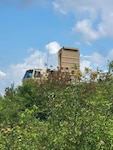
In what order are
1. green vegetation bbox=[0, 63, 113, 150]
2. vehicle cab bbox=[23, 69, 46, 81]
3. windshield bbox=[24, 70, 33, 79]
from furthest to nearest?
windshield bbox=[24, 70, 33, 79], vehicle cab bbox=[23, 69, 46, 81], green vegetation bbox=[0, 63, 113, 150]

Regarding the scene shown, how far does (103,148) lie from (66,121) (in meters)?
0.80

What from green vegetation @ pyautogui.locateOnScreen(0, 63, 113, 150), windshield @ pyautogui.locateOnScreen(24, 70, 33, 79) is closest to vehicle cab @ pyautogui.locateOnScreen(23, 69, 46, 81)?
windshield @ pyautogui.locateOnScreen(24, 70, 33, 79)

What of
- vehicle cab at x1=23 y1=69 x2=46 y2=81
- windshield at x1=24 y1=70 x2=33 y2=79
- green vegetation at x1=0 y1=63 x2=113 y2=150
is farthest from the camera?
windshield at x1=24 y1=70 x2=33 y2=79

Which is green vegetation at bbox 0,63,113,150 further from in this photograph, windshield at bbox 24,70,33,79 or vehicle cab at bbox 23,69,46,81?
windshield at bbox 24,70,33,79

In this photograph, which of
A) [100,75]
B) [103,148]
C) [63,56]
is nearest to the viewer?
[103,148]

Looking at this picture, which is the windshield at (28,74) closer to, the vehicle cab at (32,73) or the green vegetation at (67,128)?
the vehicle cab at (32,73)

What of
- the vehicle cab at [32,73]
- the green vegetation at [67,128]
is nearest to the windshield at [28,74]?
the vehicle cab at [32,73]

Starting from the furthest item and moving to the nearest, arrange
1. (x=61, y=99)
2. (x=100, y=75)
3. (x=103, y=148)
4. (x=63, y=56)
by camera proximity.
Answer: (x=63, y=56), (x=100, y=75), (x=61, y=99), (x=103, y=148)

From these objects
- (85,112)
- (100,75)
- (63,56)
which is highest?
(63,56)

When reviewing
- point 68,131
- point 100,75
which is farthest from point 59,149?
point 100,75

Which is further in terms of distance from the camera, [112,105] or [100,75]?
[100,75]

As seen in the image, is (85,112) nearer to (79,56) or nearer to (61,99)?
(61,99)

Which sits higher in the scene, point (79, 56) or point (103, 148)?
point (79, 56)

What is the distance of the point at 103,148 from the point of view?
7.30 meters
